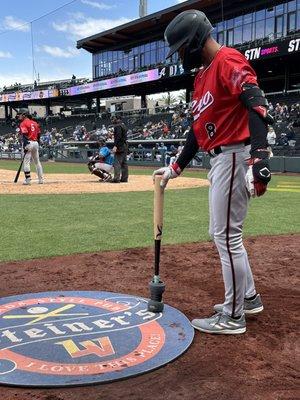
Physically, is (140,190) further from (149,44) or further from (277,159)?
(149,44)

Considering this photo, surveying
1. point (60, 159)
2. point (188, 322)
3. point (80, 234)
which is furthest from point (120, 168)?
point (60, 159)

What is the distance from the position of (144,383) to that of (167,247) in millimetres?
3409

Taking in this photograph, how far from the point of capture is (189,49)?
3.18 meters

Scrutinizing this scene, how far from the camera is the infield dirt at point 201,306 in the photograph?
2422 mm

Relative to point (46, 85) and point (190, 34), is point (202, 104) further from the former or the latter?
point (46, 85)

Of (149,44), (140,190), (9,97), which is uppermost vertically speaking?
(149,44)

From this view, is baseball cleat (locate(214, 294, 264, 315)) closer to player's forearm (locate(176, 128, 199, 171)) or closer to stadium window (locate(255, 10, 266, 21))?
player's forearm (locate(176, 128, 199, 171))

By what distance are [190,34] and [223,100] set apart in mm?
473

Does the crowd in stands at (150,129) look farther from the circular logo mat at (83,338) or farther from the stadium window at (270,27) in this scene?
the circular logo mat at (83,338)

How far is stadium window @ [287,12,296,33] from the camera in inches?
1284

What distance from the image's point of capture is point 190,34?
10.3 ft

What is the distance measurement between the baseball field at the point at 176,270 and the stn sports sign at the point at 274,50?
20.0 m

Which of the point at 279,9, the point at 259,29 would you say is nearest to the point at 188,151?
the point at 279,9

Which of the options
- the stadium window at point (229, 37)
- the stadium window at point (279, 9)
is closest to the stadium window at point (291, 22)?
the stadium window at point (279, 9)
